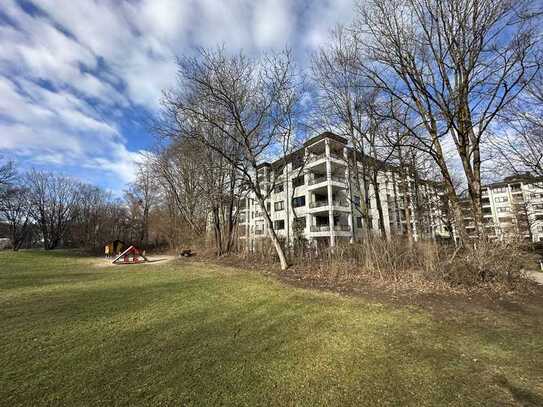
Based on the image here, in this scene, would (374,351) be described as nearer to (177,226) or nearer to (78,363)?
(78,363)

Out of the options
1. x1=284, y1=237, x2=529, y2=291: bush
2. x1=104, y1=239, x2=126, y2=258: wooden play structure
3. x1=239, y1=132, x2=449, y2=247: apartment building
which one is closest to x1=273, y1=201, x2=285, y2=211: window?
x1=239, y1=132, x2=449, y2=247: apartment building

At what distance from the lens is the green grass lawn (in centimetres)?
247

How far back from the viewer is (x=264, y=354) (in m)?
3.29

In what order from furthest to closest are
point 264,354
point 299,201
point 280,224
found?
point 280,224 < point 299,201 < point 264,354

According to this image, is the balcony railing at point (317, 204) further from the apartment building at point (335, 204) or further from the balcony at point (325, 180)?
the balcony at point (325, 180)

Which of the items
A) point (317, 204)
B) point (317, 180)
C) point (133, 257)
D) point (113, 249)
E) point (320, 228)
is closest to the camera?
point (133, 257)

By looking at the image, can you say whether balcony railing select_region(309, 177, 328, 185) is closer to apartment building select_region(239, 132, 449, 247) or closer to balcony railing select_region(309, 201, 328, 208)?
apartment building select_region(239, 132, 449, 247)

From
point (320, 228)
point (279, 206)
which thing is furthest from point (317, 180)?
point (279, 206)

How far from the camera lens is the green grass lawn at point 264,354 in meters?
2.47

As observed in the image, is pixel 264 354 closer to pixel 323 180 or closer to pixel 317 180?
pixel 323 180

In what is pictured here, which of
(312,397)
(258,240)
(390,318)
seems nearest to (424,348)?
(390,318)

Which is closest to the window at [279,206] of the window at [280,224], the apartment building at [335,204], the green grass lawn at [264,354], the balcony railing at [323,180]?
the apartment building at [335,204]

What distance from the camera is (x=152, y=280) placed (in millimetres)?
8938

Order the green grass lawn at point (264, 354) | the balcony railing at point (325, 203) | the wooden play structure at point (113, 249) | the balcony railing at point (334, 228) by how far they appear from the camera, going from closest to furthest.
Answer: the green grass lawn at point (264, 354)
the wooden play structure at point (113, 249)
the balcony railing at point (334, 228)
the balcony railing at point (325, 203)
